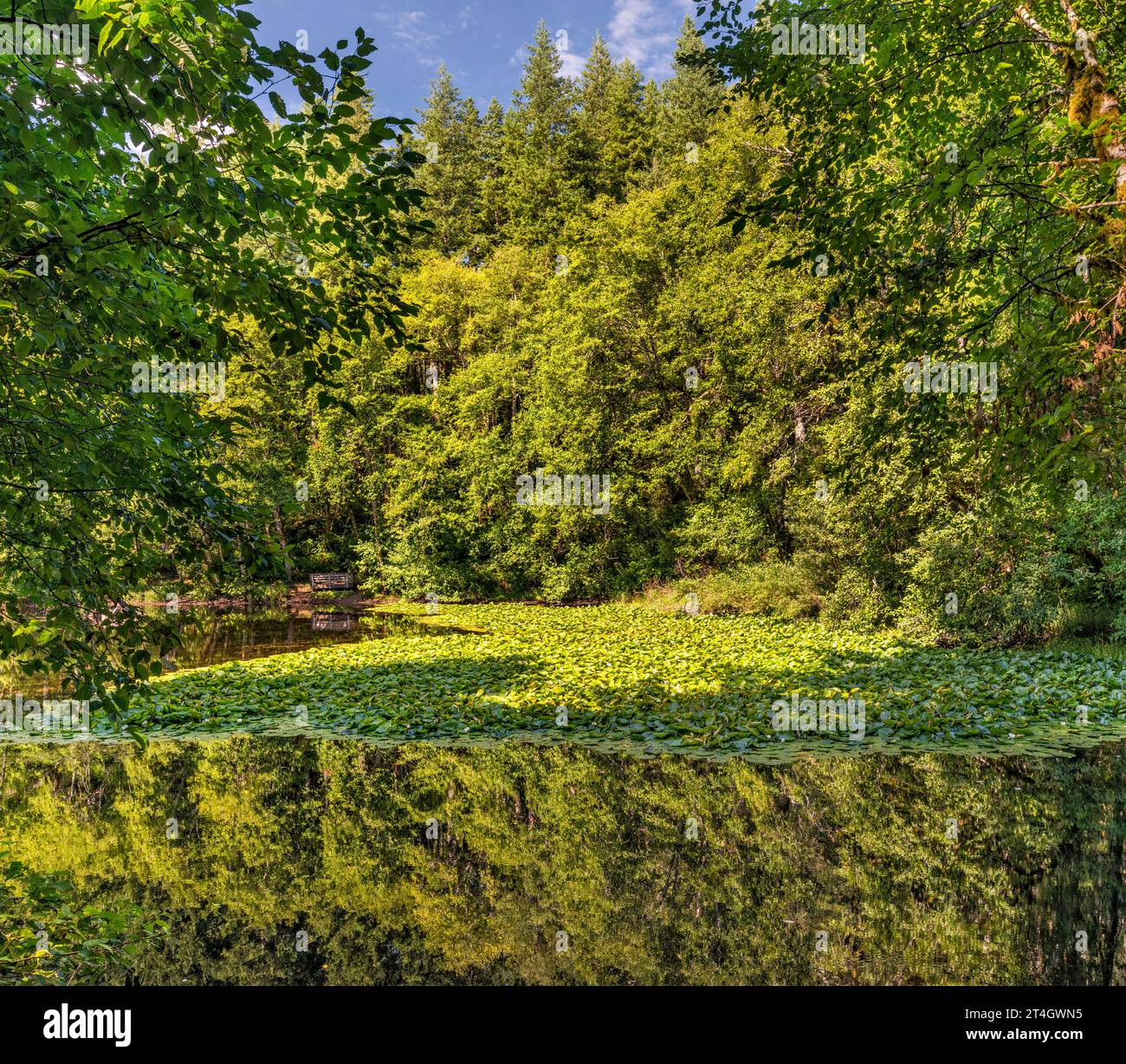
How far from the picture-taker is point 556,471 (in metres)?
28.3

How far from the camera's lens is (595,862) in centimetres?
676

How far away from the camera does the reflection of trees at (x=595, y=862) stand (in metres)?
5.21

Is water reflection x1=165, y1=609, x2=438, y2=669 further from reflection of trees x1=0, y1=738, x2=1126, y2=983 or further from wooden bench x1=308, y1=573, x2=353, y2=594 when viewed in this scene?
reflection of trees x1=0, y1=738, x2=1126, y2=983

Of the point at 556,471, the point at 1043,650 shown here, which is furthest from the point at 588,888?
the point at 556,471

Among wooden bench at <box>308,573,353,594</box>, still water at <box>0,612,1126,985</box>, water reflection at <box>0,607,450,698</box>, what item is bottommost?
still water at <box>0,612,1126,985</box>

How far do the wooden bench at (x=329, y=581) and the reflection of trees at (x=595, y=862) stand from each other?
20.0 meters

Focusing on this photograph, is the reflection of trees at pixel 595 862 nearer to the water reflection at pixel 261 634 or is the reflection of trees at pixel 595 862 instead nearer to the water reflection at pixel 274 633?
the water reflection at pixel 261 634

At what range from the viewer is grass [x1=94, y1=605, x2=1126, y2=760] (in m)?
10.4

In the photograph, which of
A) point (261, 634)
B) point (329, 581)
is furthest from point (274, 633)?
point (329, 581)

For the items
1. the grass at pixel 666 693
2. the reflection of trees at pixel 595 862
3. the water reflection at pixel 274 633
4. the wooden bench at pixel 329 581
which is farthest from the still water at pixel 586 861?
the wooden bench at pixel 329 581

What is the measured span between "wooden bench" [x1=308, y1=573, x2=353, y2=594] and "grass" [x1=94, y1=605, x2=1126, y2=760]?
491 inches

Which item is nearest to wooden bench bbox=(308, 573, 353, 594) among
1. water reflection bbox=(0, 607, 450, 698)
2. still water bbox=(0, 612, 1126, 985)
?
water reflection bbox=(0, 607, 450, 698)
